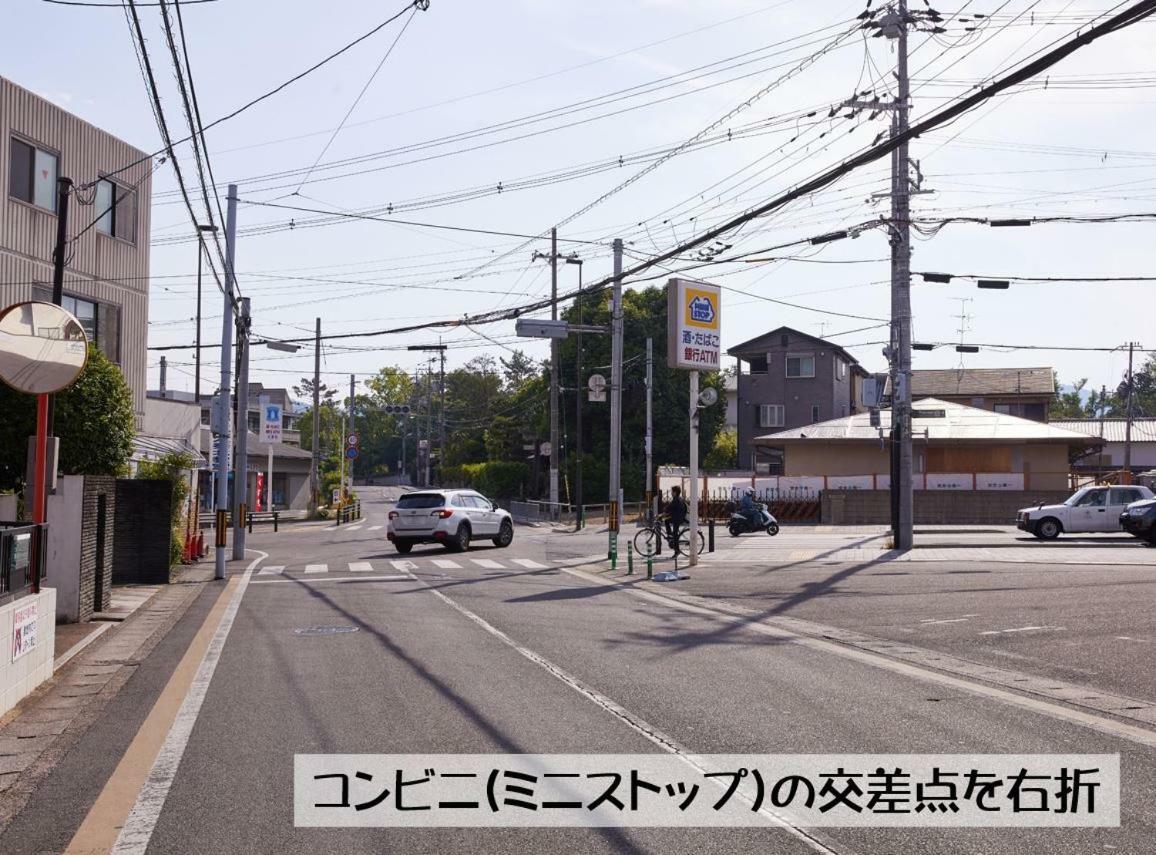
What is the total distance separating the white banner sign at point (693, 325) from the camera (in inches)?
987

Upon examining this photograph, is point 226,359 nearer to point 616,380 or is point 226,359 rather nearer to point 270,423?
point 616,380

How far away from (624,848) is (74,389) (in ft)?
49.0

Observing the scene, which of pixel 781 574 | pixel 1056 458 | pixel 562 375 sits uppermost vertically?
pixel 562 375

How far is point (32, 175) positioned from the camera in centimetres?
2480

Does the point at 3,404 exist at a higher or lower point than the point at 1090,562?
higher

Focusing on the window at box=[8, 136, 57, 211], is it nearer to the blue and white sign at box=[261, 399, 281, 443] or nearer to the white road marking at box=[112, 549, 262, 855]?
the white road marking at box=[112, 549, 262, 855]

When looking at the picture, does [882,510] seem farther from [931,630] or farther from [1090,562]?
[931,630]

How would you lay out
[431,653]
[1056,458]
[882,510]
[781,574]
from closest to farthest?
[431,653] → [781,574] → [882,510] → [1056,458]

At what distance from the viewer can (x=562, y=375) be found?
2484 inches

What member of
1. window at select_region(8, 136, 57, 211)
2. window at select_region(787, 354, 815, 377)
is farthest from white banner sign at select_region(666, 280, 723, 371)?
window at select_region(787, 354, 815, 377)

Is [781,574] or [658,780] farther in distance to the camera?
[781,574]

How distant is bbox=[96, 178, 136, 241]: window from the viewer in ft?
90.3

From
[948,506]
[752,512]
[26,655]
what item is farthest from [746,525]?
[26,655]

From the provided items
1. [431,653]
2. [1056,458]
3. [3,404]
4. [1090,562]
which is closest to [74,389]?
[3,404]
